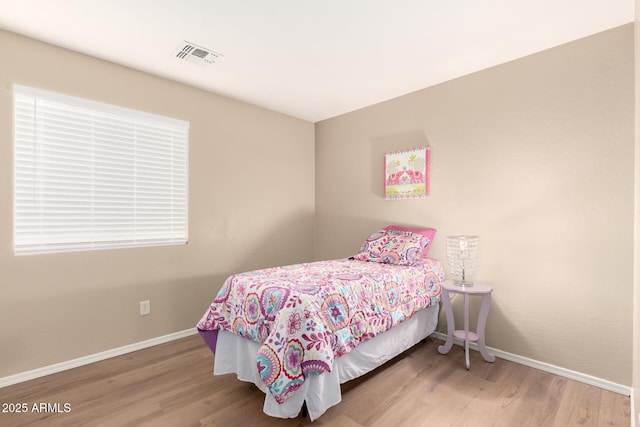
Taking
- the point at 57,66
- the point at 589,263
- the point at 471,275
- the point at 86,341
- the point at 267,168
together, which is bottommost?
the point at 86,341

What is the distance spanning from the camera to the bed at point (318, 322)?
5.44ft

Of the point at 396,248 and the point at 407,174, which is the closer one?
the point at 396,248

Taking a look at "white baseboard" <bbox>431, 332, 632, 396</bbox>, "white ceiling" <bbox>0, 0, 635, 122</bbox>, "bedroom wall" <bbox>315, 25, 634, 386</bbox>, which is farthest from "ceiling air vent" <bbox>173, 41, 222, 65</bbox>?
"white baseboard" <bbox>431, 332, 632, 396</bbox>

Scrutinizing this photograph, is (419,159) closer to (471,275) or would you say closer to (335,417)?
(471,275)

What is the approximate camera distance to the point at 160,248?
287cm

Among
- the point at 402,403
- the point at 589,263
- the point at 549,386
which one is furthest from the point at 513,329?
the point at 402,403

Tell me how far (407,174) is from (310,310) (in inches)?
80.3

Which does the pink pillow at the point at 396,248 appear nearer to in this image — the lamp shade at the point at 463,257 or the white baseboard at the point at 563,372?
the lamp shade at the point at 463,257

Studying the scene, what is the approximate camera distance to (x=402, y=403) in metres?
1.94

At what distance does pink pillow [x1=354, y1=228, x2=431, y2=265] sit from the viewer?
9.11 ft

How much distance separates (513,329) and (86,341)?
345 cm

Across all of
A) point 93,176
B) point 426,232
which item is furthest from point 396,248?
point 93,176

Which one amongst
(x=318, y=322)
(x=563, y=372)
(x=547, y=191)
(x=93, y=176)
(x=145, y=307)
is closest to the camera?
(x=318, y=322)

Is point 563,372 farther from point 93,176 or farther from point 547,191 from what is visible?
point 93,176
